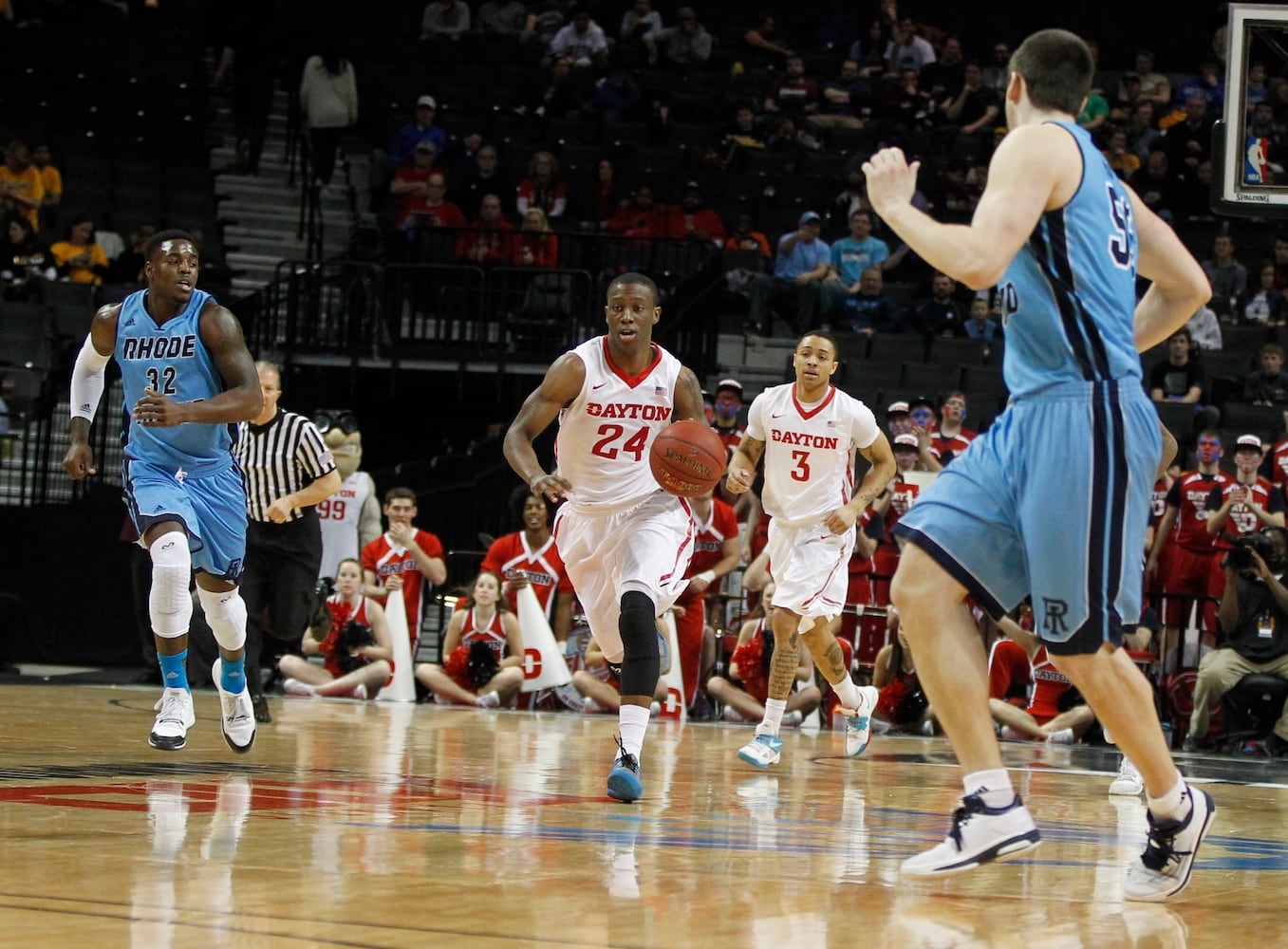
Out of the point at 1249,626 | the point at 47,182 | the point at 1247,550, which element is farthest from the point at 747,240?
the point at 1249,626

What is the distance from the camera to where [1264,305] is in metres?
15.8

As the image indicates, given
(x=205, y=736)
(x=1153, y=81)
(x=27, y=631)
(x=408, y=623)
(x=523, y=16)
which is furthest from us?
(x=523, y=16)

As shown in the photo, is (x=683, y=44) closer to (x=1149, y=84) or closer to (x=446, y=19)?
(x=446, y=19)

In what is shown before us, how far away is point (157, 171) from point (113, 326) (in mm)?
13155

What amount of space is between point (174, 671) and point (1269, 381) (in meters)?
10.5

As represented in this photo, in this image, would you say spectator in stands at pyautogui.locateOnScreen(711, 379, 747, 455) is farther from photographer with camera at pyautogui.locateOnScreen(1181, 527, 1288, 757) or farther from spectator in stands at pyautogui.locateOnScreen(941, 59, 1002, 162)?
spectator in stands at pyautogui.locateOnScreen(941, 59, 1002, 162)

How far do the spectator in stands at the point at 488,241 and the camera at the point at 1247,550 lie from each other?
7.71 meters

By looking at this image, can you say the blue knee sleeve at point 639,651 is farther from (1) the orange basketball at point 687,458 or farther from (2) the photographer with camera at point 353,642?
(2) the photographer with camera at point 353,642

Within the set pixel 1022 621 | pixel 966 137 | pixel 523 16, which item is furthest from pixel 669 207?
pixel 1022 621

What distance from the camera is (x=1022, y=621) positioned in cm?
1158

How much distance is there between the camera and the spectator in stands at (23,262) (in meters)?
15.9

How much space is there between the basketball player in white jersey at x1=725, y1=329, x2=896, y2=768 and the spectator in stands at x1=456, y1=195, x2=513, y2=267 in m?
7.48

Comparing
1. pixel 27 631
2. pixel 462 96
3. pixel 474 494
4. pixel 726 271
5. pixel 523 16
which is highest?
pixel 523 16

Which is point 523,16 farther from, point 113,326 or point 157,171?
point 113,326
